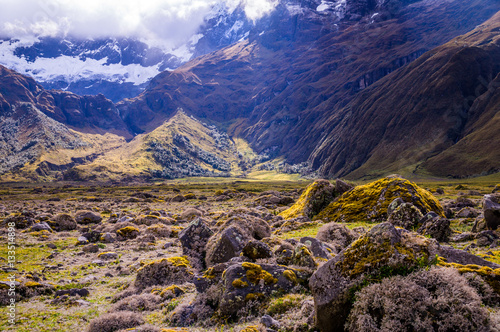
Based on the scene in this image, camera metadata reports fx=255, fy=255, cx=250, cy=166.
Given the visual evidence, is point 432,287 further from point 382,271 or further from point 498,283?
point 498,283

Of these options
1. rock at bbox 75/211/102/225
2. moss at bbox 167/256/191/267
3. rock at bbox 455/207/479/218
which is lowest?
moss at bbox 167/256/191/267

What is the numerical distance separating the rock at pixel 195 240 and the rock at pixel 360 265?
36.0 ft

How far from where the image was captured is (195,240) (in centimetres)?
1817

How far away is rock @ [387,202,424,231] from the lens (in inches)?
690

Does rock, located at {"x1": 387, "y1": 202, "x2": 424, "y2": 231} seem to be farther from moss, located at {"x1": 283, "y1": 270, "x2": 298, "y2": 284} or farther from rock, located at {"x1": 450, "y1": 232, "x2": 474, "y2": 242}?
moss, located at {"x1": 283, "y1": 270, "x2": 298, "y2": 284}

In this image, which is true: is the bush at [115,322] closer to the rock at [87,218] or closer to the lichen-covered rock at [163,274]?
the lichen-covered rock at [163,274]

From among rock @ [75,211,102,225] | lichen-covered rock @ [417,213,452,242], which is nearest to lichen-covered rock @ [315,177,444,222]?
lichen-covered rock @ [417,213,452,242]

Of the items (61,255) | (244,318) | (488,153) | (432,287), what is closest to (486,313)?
(432,287)

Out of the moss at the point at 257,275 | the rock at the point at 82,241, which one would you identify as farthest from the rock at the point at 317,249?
the rock at the point at 82,241

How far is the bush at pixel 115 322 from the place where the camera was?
9.26m

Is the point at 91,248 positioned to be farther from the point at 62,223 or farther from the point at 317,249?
the point at 317,249

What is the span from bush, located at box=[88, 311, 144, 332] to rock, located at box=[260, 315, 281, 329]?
4.87 meters

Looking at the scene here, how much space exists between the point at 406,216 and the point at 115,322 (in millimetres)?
18307

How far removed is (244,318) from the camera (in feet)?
29.2
